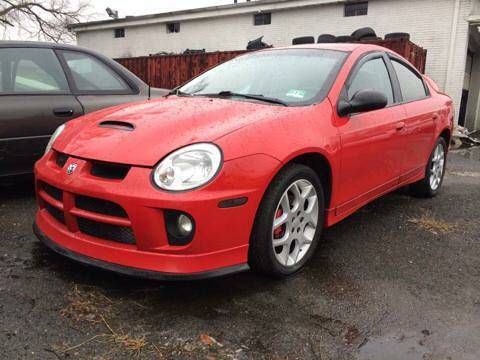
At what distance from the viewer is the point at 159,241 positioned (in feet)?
7.73

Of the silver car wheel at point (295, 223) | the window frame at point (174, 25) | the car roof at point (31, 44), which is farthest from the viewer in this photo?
the window frame at point (174, 25)

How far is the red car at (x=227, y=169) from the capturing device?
93.0 inches

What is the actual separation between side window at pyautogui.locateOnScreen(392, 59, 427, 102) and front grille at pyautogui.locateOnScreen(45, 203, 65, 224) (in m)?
2.98

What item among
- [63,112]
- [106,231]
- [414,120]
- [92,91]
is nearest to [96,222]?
[106,231]

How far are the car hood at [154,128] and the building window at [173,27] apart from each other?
1721 centimetres

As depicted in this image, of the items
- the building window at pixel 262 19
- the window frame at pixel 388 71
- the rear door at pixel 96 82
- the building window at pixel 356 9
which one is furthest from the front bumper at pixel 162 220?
the building window at pixel 262 19

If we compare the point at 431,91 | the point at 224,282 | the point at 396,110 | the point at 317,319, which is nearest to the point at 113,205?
the point at 224,282

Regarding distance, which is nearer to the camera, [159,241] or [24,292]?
[159,241]

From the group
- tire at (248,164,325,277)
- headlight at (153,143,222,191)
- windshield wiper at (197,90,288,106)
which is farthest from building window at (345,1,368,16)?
headlight at (153,143,222,191)

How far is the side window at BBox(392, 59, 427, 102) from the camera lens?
420cm

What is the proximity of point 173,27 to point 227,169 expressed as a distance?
18446 millimetres

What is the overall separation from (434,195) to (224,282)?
3.20 meters

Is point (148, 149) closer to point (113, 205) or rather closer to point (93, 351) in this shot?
point (113, 205)

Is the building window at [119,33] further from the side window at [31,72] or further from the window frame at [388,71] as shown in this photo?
the window frame at [388,71]
